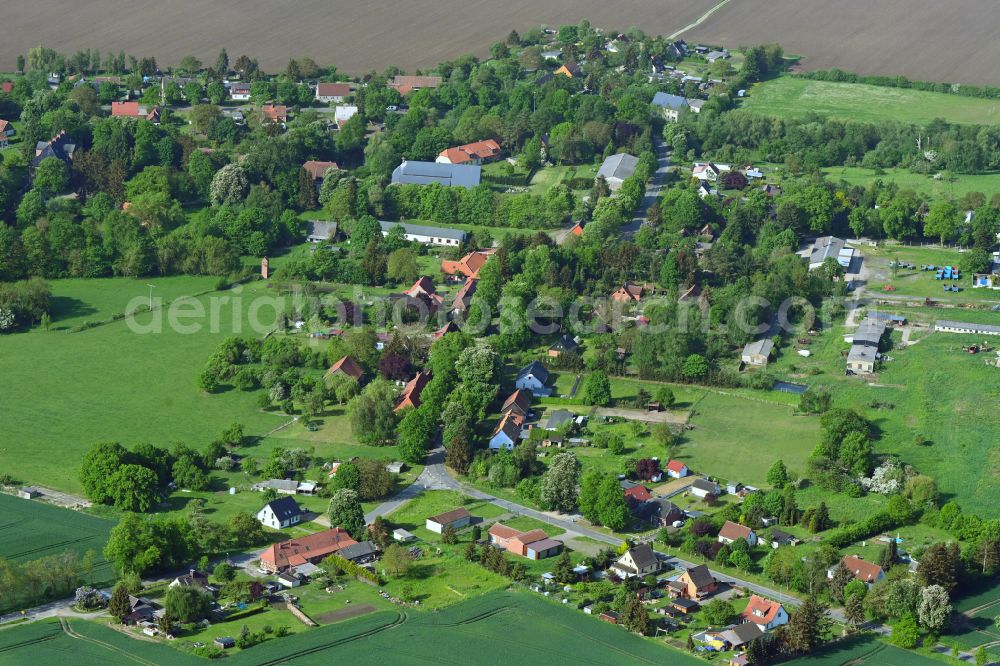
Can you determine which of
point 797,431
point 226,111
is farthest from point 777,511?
point 226,111

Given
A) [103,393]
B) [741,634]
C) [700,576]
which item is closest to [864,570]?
[700,576]

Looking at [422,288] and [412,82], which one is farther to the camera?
[412,82]

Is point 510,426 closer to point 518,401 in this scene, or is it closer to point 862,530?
point 518,401

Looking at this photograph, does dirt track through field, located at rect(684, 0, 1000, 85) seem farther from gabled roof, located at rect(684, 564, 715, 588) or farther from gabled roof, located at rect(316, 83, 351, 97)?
gabled roof, located at rect(684, 564, 715, 588)

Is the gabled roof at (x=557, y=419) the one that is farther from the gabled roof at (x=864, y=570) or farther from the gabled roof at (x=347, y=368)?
the gabled roof at (x=864, y=570)

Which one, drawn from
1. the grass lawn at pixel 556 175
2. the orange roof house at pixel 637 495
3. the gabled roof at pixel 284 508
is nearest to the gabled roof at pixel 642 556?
the orange roof house at pixel 637 495

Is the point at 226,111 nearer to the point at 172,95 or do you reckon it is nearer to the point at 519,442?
the point at 172,95
